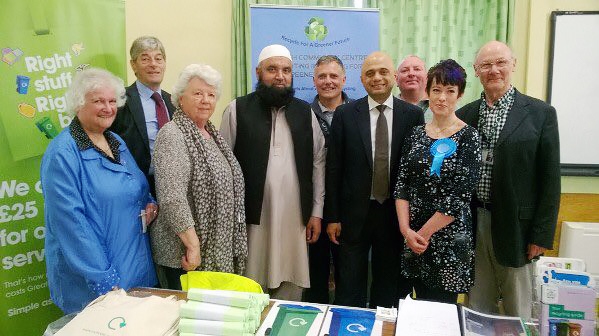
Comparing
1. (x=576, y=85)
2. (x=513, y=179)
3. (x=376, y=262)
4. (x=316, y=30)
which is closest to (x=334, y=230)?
(x=376, y=262)

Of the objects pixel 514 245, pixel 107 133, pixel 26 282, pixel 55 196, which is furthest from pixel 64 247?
pixel 514 245

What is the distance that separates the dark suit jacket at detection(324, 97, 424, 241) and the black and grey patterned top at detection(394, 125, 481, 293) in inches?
8.6

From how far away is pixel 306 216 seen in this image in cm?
228

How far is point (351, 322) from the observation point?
133 centimetres

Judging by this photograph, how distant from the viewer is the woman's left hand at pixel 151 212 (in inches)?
73.2

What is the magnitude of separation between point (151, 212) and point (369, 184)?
104 cm

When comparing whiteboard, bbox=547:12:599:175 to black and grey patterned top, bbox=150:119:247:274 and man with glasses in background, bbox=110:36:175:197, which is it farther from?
man with glasses in background, bbox=110:36:175:197

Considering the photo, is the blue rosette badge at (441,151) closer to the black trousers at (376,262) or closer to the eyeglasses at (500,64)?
the black trousers at (376,262)

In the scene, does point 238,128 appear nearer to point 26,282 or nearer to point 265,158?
point 265,158

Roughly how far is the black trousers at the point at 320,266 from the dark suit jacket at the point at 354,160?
32 centimetres

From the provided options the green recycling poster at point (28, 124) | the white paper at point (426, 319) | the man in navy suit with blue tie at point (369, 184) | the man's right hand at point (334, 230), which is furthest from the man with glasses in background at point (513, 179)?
the green recycling poster at point (28, 124)

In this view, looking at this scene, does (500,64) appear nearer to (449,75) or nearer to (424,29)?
(449,75)

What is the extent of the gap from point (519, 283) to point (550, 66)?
2.18 m

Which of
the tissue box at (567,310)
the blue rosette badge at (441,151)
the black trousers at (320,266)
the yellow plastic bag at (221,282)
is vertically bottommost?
the black trousers at (320,266)
